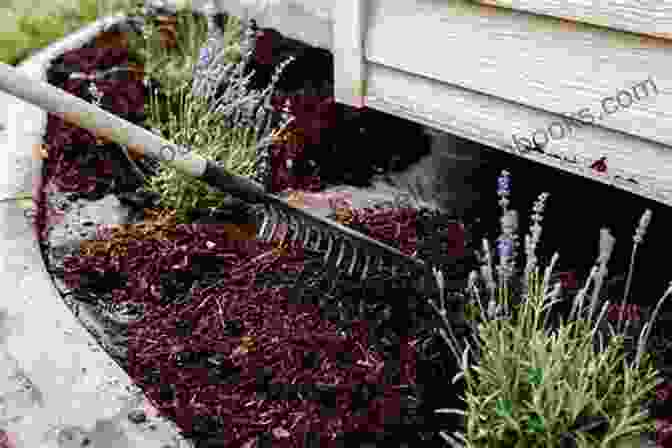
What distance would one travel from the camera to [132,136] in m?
2.27

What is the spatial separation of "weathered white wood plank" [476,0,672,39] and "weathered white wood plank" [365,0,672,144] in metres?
0.05

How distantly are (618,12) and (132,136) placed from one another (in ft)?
4.71

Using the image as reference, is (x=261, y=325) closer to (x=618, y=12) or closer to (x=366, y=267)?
(x=366, y=267)

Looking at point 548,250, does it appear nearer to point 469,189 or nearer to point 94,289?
point 469,189

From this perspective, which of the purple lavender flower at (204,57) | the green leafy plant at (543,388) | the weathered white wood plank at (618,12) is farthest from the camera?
the purple lavender flower at (204,57)

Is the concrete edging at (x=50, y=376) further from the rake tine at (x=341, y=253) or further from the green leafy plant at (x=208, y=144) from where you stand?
the rake tine at (x=341, y=253)

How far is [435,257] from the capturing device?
2.51 meters

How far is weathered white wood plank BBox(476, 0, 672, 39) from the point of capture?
2123mm

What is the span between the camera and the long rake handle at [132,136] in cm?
219

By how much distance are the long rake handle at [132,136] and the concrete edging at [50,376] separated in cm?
51

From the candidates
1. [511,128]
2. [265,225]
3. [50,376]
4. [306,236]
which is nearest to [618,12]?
[511,128]

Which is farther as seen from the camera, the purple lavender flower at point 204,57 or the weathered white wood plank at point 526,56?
the purple lavender flower at point 204,57

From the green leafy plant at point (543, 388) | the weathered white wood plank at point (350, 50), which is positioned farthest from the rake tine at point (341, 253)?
the weathered white wood plank at point (350, 50)

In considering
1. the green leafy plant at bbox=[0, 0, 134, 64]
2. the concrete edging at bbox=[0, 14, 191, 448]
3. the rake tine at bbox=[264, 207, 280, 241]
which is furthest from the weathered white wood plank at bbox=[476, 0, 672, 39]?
the green leafy plant at bbox=[0, 0, 134, 64]
